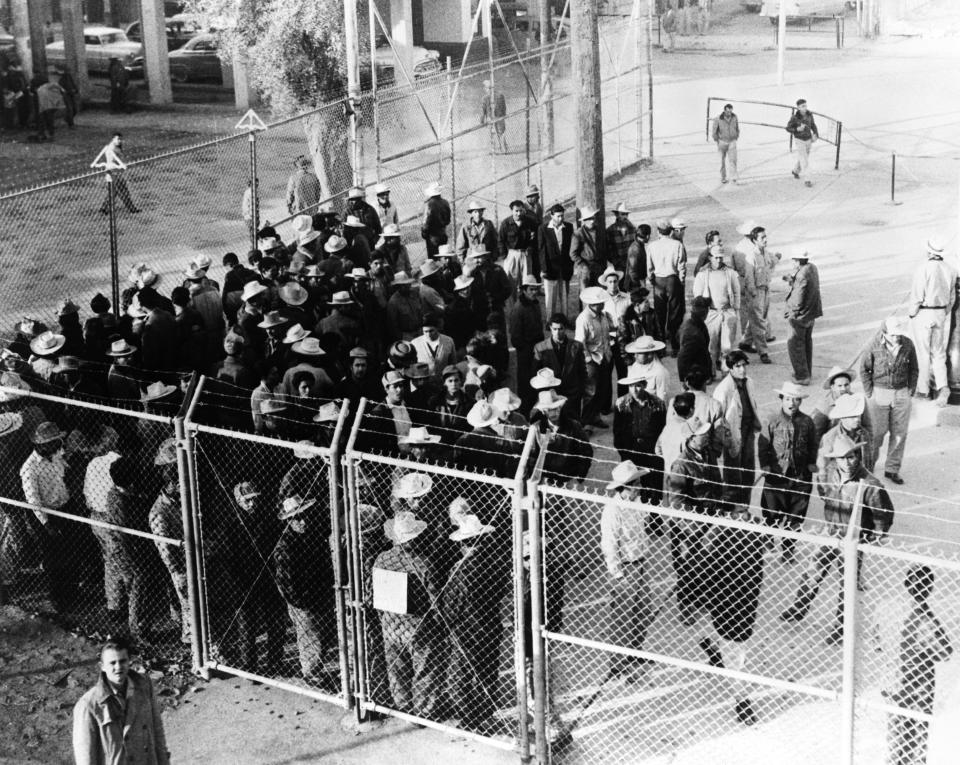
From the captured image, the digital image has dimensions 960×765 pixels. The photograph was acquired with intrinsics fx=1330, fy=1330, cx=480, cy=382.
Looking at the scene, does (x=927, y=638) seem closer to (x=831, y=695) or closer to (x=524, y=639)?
(x=831, y=695)

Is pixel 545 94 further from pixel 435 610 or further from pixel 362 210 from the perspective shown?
pixel 435 610

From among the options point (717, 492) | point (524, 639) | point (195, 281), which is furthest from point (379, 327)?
point (524, 639)

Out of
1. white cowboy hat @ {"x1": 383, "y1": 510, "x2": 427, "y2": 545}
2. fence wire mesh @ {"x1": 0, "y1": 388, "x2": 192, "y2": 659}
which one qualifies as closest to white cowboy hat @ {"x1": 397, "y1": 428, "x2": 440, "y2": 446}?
white cowboy hat @ {"x1": 383, "y1": 510, "x2": 427, "y2": 545}

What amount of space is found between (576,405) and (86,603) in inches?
205

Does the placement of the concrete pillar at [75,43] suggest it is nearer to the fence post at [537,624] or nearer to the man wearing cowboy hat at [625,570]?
the man wearing cowboy hat at [625,570]

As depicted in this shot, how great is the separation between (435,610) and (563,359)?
4.69m

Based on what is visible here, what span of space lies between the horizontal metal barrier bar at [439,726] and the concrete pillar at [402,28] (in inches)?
1051

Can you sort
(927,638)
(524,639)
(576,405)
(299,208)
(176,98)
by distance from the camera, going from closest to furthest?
1. (927,638)
2. (524,639)
3. (576,405)
4. (299,208)
5. (176,98)

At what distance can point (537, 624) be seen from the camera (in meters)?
8.46

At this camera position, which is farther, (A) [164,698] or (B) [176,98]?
(B) [176,98]

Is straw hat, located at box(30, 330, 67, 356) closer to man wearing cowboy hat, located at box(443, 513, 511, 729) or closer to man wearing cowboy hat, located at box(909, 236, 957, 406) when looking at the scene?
man wearing cowboy hat, located at box(443, 513, 511, 729)

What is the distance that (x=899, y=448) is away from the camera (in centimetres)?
1256

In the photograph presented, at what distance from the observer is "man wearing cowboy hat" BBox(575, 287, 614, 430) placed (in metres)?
13.8

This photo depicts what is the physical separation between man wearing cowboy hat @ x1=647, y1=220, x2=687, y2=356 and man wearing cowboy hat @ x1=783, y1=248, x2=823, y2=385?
138cm
